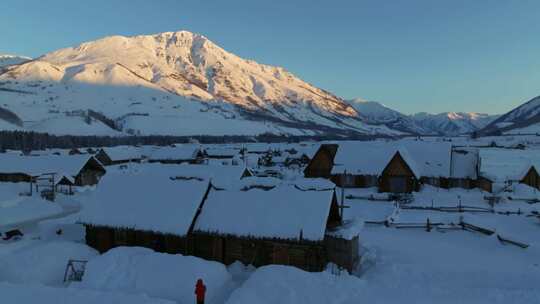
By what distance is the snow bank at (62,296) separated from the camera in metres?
14.3

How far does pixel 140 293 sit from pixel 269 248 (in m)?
6.45

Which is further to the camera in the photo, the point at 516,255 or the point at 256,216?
the point at 516,255

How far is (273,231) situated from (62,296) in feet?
30.2

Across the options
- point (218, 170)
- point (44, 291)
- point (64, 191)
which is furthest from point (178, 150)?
point (44, 291)

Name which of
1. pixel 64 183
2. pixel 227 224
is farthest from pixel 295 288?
pixel 64 183

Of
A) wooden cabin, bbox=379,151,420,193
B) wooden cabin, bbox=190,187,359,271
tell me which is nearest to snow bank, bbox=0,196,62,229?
wooden cabin, bbox=190,187,359,271

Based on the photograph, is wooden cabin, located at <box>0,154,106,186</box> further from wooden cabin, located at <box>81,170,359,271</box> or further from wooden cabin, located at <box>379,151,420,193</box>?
wooden cabin, located at <box>379,151,420,193</box>

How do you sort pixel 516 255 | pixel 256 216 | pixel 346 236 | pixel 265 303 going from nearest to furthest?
1. pixel 265 303
2. pixel 346 236
3. pixel 256 216
4. pixel 516 255

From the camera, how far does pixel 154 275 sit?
54.7 ft

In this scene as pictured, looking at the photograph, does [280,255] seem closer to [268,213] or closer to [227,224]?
[268,213]

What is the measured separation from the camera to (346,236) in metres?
18.7

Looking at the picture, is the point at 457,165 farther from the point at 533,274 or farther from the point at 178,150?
the point at 178,150

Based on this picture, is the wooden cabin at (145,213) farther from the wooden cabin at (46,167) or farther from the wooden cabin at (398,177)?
the wooden cabin at (46,167)

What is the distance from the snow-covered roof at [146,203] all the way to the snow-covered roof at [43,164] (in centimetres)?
3146
